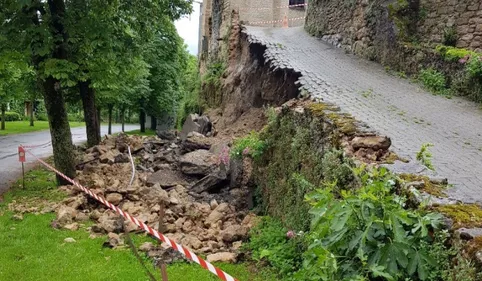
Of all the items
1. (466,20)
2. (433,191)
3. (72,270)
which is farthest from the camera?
(466,20)


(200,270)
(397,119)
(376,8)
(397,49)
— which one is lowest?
(200,270)

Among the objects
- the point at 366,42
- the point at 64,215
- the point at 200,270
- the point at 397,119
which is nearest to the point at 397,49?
the point at 366,42

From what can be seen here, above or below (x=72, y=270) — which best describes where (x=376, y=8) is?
above

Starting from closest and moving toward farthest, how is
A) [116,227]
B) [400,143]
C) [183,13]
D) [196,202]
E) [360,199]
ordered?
[360,199] < [400,143] < [116,227] < [196,202] < [183,13]

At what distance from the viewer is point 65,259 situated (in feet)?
22.4

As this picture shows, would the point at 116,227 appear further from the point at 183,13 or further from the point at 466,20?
the point at 466,20

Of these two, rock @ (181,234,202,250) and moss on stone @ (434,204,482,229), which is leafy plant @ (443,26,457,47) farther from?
moss on stone @ (434,204,482,229)

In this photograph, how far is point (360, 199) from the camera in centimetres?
337

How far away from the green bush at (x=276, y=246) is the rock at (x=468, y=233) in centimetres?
300

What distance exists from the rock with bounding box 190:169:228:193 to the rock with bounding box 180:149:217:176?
34.3 inches

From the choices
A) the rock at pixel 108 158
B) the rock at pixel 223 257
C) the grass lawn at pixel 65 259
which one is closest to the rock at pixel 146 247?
the grass lawn at pixel 65 259

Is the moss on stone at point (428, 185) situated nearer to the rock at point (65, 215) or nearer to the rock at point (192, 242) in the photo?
the rock at point (192, 242)

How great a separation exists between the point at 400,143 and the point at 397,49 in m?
6.92

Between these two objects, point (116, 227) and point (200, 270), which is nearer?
point (200, 270)
